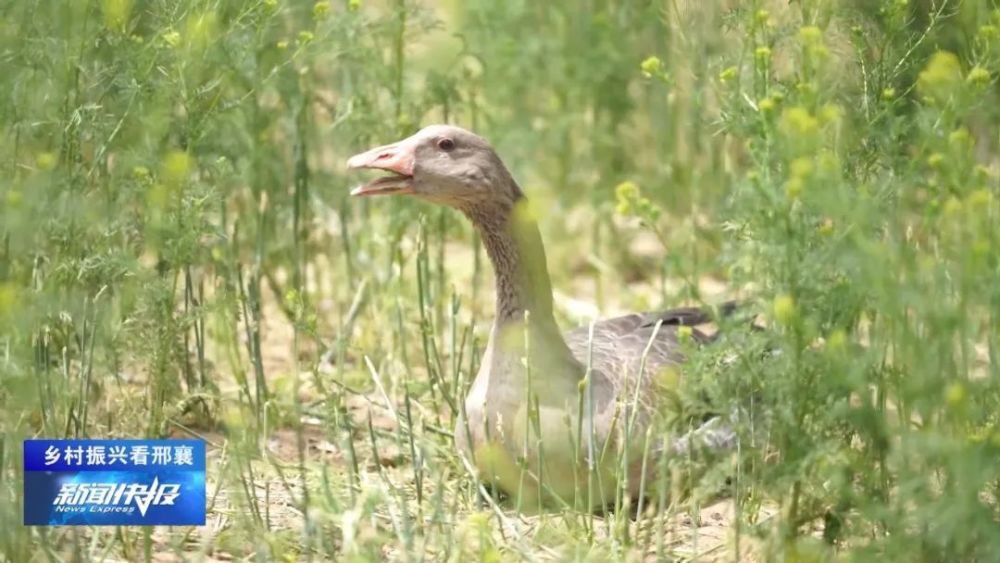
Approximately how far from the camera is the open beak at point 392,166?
509cm

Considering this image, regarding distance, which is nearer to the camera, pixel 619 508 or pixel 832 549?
pixel 832 549

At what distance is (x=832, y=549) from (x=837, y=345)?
72 cm

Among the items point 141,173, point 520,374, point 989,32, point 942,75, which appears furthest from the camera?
point 520,374

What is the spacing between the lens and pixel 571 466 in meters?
4.93

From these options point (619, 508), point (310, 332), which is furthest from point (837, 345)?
point (310, 332)

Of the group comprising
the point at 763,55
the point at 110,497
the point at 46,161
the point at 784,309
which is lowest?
the point at 110,497

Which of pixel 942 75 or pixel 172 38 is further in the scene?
pixel 172 38

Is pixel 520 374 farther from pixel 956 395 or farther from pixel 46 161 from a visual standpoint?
pixel 956 395

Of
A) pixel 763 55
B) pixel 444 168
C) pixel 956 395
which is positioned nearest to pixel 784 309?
pixel 956 395

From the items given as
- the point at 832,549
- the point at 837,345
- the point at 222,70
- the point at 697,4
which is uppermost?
the point at 697,4

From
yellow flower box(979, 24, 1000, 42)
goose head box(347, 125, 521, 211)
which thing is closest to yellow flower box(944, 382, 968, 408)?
yellow flower box(979, 24, 1000, 42)

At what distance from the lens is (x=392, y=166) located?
512 cm

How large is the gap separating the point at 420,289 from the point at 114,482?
1.64 m

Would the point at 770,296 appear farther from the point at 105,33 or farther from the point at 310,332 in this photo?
the point at 105,33
